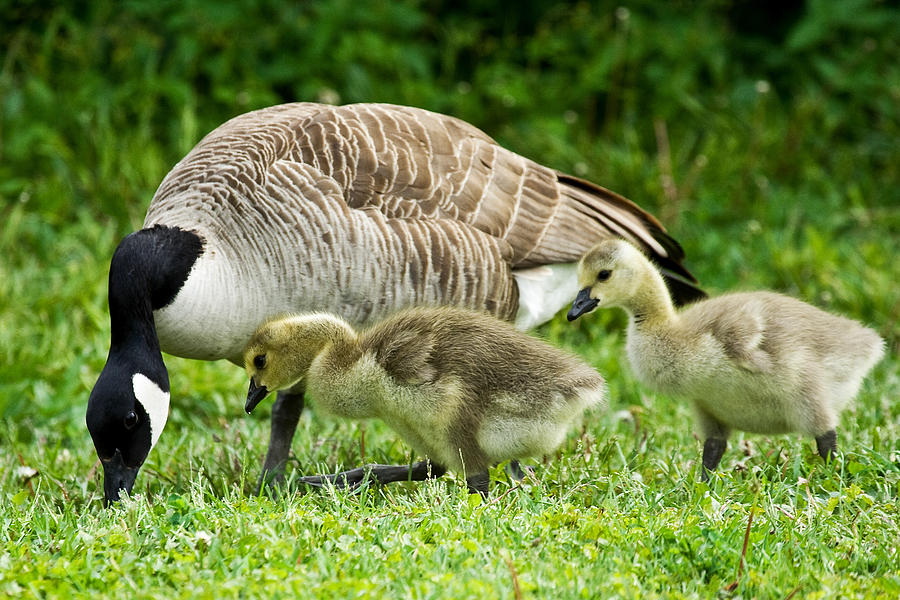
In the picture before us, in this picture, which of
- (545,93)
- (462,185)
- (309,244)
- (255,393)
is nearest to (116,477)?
(255,393)

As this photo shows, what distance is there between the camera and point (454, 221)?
492 centimetres

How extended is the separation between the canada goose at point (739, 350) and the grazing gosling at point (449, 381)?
1.71ft

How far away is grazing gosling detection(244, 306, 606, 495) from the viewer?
4.07 meters

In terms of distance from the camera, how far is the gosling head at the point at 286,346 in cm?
433

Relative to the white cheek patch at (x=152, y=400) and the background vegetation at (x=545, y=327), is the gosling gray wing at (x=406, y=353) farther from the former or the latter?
the white cheek patch at (x=152, y=400)

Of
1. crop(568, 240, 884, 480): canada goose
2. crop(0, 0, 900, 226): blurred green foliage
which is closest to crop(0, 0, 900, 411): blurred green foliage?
crop(0, 0, 900, 226): blurred green foliage

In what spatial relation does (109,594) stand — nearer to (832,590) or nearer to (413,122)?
(832,590)

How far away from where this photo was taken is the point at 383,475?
178 inches

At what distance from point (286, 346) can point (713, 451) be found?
1.86 meters

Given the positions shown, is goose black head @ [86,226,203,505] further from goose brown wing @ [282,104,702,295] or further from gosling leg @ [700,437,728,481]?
gosling leg @ [700,437,728,481]

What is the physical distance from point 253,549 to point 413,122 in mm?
2411

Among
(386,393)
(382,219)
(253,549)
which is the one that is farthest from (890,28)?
(253,549)

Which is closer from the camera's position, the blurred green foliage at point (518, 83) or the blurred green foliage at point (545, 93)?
the blurred green foliage at point (545, 93)

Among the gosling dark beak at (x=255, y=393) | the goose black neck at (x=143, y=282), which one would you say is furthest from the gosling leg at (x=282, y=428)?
the goose black neck at (x=143, y=282)
